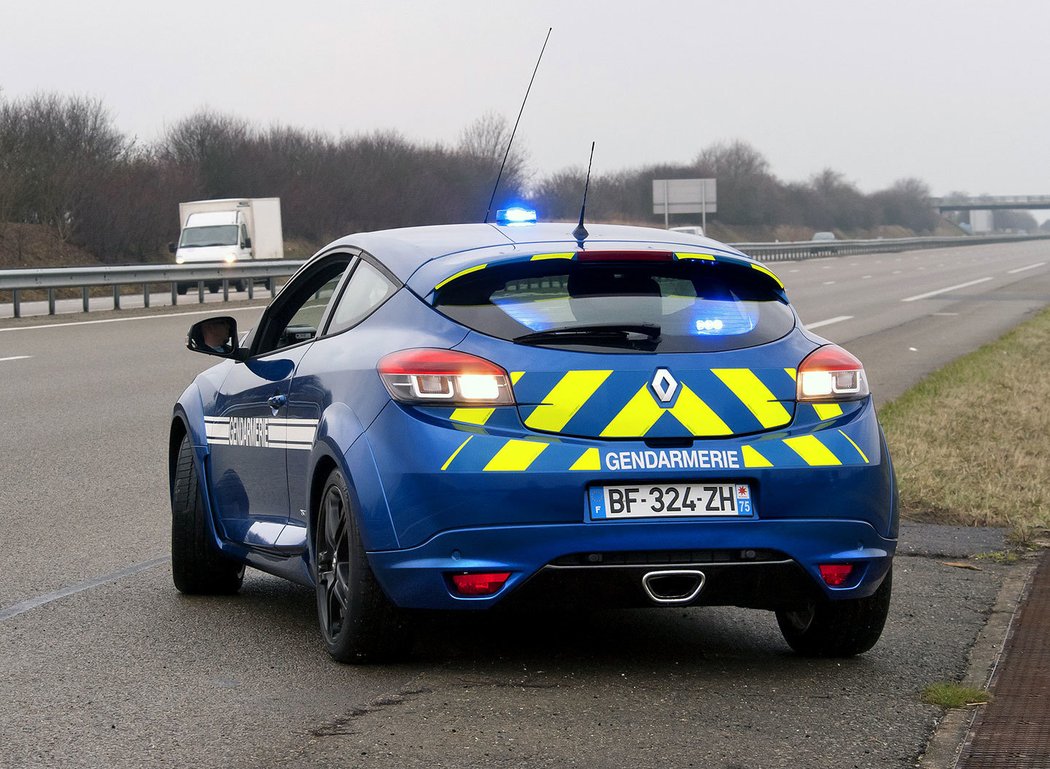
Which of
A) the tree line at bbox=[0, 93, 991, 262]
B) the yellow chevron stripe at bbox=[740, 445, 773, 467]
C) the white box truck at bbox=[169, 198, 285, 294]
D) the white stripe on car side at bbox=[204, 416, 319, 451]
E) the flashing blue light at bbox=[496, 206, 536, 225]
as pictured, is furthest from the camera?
the tree line at bbox=[0, 93, 991, 262]

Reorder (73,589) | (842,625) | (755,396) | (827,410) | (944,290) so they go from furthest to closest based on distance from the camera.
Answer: (944,290)
(73,589)
(842,625)
(827,410)
(755,396)

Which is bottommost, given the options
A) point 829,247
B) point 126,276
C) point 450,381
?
point 829,247

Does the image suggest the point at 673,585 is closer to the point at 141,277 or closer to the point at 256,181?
the point at 141,277

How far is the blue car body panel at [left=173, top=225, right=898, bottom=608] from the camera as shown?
464 cm

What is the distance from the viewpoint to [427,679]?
494 centimetres

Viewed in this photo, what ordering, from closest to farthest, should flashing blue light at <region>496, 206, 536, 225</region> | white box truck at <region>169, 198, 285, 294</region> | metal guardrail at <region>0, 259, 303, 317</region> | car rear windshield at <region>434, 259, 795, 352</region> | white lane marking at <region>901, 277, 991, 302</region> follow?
car rear windshield at <region>434, 259, 795, 352</region> → flashing blue light at <region>496, 206, 536, 225</region> → metal guardrail at <region>0, 259, 303, 317</region> → white lane marking at <region>901, 277, 991, 302</region> → white box truck at <region>169, 198, 285, 294</region>

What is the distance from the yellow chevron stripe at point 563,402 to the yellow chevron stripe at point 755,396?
379 millimetres

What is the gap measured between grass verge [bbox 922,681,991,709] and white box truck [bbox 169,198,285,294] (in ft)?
110

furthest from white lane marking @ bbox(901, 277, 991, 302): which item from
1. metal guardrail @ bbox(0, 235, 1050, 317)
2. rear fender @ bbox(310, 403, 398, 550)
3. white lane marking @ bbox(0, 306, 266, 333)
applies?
rear fender @ bbox(310, 403, 398, 550)

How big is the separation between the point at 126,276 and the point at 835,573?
25.3 metres

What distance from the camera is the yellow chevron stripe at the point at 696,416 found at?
4.75m

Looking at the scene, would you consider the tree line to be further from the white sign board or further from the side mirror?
the side mirror

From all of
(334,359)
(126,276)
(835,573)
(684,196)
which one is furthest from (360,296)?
(684,196)

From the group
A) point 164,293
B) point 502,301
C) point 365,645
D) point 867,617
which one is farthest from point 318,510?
point 164,293
